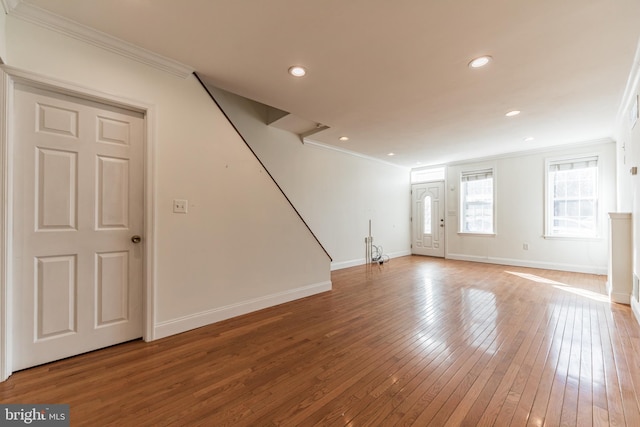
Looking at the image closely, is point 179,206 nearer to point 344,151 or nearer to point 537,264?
point 344,151

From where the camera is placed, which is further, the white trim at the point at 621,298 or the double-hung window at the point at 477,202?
the double-hung window at the point at 477,202

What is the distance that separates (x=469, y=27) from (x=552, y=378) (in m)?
2.57

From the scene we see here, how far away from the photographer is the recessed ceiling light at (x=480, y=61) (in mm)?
2296

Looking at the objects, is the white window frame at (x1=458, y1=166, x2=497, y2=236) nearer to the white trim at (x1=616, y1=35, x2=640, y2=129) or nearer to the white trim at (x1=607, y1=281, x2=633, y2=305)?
the white trim at (x1=616, y1=35, x2=640, y2=129)

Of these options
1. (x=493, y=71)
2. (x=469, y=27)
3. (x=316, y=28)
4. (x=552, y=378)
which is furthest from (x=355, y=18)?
(x=552, y=378)

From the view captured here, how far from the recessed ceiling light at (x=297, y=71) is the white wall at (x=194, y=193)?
89 cm

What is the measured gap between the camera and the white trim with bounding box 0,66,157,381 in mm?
1702

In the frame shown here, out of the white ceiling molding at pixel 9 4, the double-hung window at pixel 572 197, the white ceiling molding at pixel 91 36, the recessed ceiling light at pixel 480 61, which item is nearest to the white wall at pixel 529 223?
the double-hung window at pixel 572 197

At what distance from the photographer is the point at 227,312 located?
279cm

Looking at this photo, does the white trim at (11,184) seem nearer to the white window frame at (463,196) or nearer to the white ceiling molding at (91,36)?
the white ceiling molding at (91,36)

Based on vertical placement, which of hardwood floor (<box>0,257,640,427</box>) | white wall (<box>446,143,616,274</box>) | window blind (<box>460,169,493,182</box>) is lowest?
hardwood floor (<box>0,257,640,427</box>)

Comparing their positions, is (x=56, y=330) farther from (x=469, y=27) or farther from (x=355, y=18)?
(x=469, y=27)

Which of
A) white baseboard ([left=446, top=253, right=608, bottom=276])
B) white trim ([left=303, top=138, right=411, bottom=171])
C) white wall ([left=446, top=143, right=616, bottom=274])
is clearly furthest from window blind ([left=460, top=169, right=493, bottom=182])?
white baseboard ([left=446, top=253, right=608, bottom=276])

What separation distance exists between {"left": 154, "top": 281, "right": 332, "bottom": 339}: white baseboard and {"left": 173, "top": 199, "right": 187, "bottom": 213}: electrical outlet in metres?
1.03
